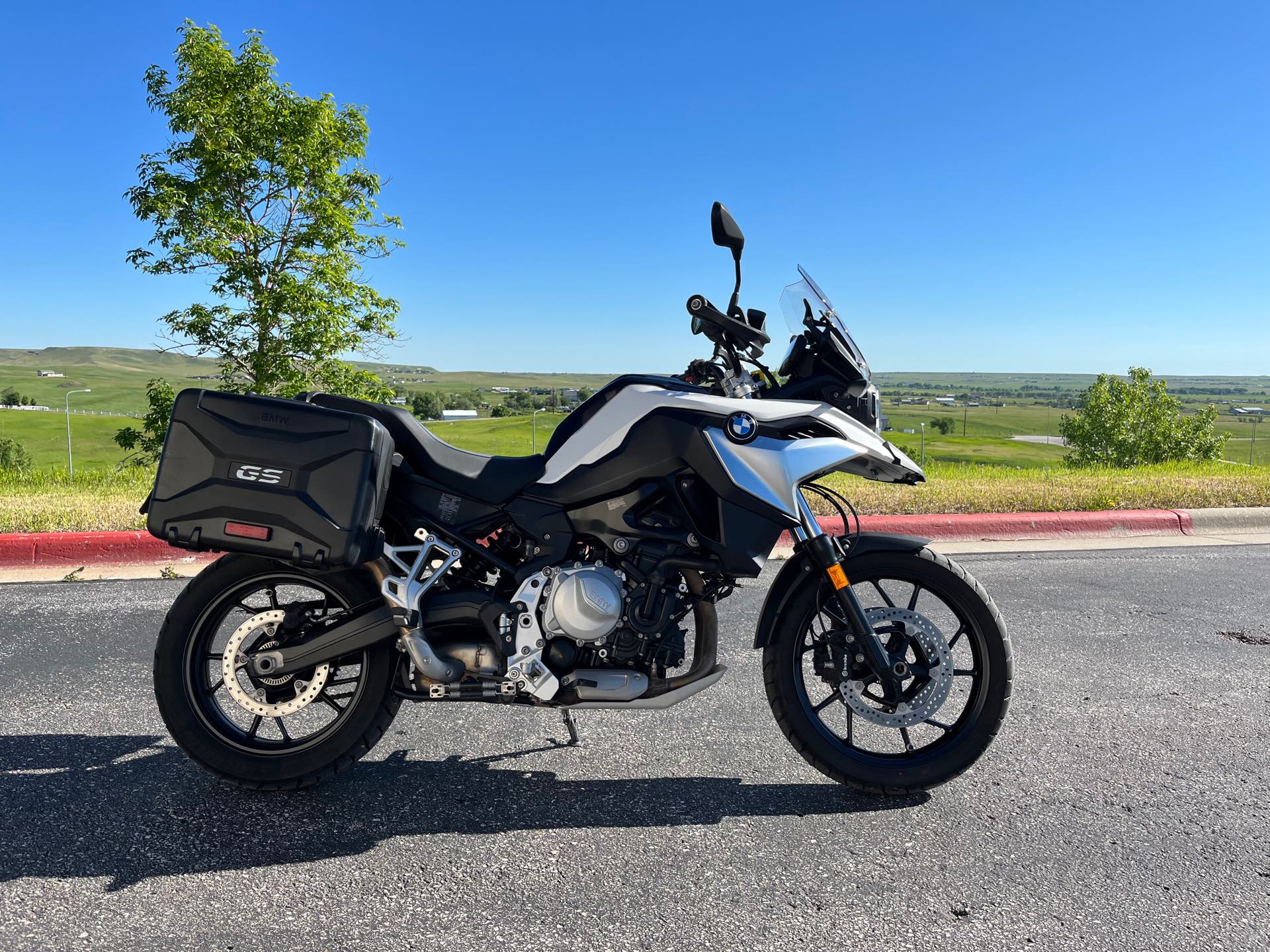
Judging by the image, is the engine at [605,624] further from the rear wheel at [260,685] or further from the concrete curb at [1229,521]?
the concrete curb at [1229,521]

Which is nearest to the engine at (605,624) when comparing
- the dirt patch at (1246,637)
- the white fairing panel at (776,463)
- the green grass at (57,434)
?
the white fairing panel at (776,463)

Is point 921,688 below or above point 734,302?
below

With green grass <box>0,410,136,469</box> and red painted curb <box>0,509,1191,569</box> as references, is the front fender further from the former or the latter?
green grass <box>0,410,136,469</box>

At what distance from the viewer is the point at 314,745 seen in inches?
115

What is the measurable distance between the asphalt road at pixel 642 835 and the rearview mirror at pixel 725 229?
184cm

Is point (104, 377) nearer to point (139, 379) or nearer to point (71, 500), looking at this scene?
point (139, 379)

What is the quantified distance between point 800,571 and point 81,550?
5.21 meters

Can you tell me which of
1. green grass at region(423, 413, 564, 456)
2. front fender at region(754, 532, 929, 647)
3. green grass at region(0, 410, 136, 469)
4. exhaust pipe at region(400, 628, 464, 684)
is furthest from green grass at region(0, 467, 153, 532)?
green grass at region(0, 410, 136, 469)

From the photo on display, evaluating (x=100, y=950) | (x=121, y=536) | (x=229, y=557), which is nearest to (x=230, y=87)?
(x=121, y=536)

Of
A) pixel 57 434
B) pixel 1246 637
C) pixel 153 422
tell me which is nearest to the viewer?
pixel 1246 637

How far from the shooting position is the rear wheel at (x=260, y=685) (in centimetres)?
291

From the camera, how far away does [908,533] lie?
6.92m

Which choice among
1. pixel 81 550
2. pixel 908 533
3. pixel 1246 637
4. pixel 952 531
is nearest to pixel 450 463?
pixel 81 550

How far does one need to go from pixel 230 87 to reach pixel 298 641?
1616cm
